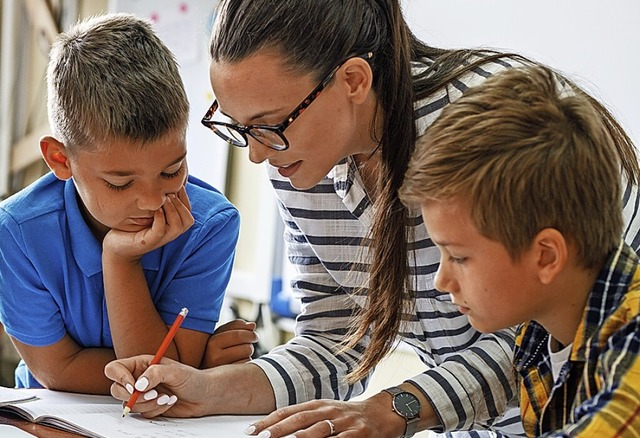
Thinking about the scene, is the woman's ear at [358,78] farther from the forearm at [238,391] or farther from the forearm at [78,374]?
the forearm at [78,374]

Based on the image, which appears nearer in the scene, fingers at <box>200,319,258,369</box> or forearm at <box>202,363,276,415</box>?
forearm at <box>202,363,276,415</box>

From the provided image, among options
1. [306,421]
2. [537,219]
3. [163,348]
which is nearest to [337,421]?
[306,421]

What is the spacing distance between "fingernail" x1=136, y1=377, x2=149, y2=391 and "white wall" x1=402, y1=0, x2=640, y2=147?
855mm

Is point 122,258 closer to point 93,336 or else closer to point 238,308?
point 93,336

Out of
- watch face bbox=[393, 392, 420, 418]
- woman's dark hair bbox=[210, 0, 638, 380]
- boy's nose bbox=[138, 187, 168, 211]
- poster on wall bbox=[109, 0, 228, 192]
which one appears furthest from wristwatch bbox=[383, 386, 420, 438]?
poster on wall bbox=[109, 0, 228, 192]

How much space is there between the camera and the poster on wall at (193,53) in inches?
118

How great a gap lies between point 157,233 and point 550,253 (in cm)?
63

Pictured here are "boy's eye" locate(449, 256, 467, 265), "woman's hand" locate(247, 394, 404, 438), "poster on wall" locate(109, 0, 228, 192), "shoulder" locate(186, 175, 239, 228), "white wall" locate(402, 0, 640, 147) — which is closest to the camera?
"boy's eye" locate(449, 256, 467, 265)

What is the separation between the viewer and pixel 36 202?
142cm

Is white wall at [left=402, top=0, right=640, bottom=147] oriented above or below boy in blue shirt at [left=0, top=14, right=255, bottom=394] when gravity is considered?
above

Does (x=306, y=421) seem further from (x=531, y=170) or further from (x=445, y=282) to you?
(x=531, y=170)

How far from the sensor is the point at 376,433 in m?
1.12

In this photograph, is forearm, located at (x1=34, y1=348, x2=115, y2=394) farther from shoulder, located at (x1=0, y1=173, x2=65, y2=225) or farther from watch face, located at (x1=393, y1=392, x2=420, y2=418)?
watch face, located at (x1=393, y1=392, x2=420, y2=418)

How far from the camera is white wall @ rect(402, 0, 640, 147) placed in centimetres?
177
